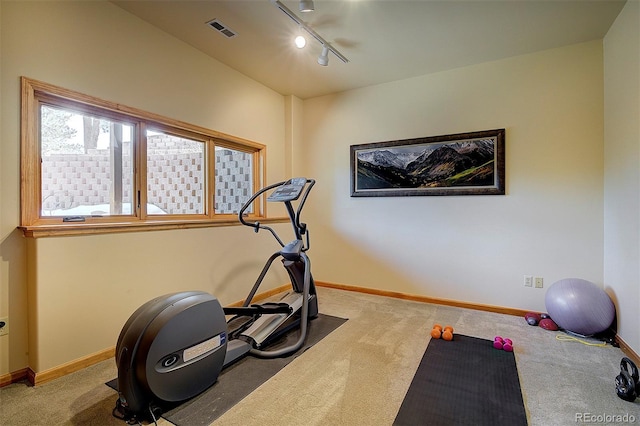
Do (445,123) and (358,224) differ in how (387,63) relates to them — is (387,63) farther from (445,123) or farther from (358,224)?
(358,224)

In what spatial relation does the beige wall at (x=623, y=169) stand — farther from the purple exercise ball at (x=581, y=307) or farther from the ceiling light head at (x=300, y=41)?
the ceiling light head at (x=300, y=41)

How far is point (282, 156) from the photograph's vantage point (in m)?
4.46

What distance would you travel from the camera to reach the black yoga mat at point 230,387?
1.65m

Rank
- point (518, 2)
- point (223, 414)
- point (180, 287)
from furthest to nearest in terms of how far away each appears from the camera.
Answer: point (180, 287) → point (518, 2) → point (223, 414)

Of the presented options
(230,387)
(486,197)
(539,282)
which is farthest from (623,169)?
(230,387)

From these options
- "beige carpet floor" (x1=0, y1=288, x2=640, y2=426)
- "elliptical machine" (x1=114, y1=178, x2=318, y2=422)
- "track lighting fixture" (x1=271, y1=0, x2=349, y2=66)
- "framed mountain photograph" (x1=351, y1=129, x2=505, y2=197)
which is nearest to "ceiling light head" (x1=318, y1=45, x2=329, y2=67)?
"track lighting fixture" (x1=271, y1=0, x2=349, y2=66)

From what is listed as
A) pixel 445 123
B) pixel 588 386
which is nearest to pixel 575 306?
pixel 588 386

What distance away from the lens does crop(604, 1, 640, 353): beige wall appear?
2229 mm

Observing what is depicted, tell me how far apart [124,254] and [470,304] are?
361cm

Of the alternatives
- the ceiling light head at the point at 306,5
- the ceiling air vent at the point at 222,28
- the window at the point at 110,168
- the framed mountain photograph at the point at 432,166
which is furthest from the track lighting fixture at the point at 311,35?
the window at the point at 110,168

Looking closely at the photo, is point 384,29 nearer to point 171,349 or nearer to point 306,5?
point 306,5

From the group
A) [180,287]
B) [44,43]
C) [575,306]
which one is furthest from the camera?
[180,287]

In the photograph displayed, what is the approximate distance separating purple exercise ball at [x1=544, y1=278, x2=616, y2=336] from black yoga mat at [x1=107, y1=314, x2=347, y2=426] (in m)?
2.20

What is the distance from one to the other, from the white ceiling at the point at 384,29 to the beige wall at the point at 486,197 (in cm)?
32
